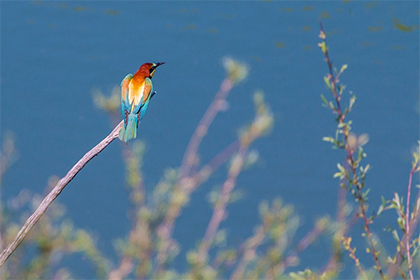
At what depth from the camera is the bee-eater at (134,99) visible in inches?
85.9

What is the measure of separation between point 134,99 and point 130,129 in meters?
0.24

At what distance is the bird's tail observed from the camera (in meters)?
2.04

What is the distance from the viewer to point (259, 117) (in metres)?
1.37

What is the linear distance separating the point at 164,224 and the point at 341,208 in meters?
0.42

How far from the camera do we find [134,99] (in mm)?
2373

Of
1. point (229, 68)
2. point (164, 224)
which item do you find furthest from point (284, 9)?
point (164, 224)

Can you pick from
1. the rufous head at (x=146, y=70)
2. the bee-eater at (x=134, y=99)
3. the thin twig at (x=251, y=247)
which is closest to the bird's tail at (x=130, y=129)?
the bee-eater at (x=134, y=99)

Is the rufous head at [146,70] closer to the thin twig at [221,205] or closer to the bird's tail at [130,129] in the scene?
the bird's tail at [130,129]

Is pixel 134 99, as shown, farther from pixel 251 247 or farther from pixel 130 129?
pixel 251 247

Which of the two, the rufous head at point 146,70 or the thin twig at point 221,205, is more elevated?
the rufous head at point 146,70

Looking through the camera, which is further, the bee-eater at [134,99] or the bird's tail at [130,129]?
the bee-eater at [134,99]

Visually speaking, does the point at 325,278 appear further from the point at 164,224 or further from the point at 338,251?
the point at 164,224

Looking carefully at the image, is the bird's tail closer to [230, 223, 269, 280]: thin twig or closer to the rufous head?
the rufous head

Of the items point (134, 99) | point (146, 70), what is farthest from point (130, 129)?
point (146, 70)
